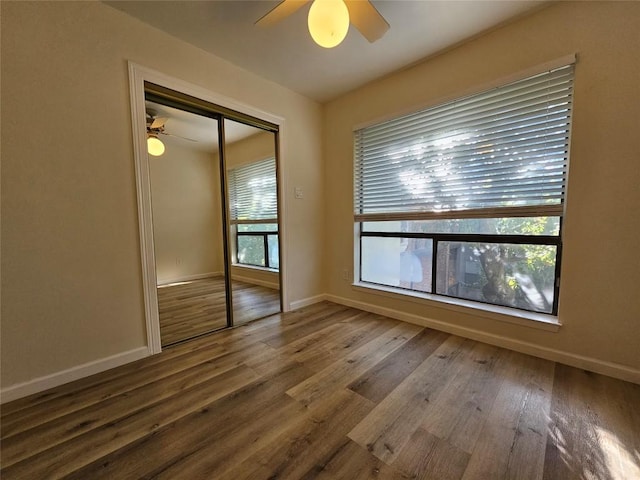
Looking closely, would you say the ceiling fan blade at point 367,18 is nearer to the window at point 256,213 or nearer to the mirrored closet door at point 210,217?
the mirrored closet door at point 210,217

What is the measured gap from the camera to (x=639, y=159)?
5.25ft

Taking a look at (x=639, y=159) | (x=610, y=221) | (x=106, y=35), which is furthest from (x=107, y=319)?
(x=639, y=159)

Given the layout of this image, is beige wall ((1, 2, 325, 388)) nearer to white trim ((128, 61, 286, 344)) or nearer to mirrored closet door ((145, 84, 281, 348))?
white trim ((128, 61, 286, 344))

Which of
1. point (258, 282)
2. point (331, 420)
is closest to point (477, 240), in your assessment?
point (331, 420)

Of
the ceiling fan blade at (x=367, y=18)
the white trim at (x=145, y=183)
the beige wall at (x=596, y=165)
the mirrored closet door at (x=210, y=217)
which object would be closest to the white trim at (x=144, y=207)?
the white trim at (x=145, y=183)

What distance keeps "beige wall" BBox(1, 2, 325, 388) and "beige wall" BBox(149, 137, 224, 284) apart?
2.57 ft

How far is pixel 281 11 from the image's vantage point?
5.20 ft

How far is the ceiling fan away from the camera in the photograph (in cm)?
134

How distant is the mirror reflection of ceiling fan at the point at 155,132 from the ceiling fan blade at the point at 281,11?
4.48 ft

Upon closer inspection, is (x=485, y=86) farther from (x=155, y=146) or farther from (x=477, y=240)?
(x=155, y=146)

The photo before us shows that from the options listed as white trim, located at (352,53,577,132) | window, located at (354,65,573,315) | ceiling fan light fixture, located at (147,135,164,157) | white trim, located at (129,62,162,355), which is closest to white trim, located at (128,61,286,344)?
white trim, located at (129,62,162,355)

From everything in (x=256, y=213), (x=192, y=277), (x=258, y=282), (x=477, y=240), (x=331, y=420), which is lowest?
(x=331, y=420)

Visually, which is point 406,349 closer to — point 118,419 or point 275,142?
point 118,419

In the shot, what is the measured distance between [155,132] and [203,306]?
195cm
